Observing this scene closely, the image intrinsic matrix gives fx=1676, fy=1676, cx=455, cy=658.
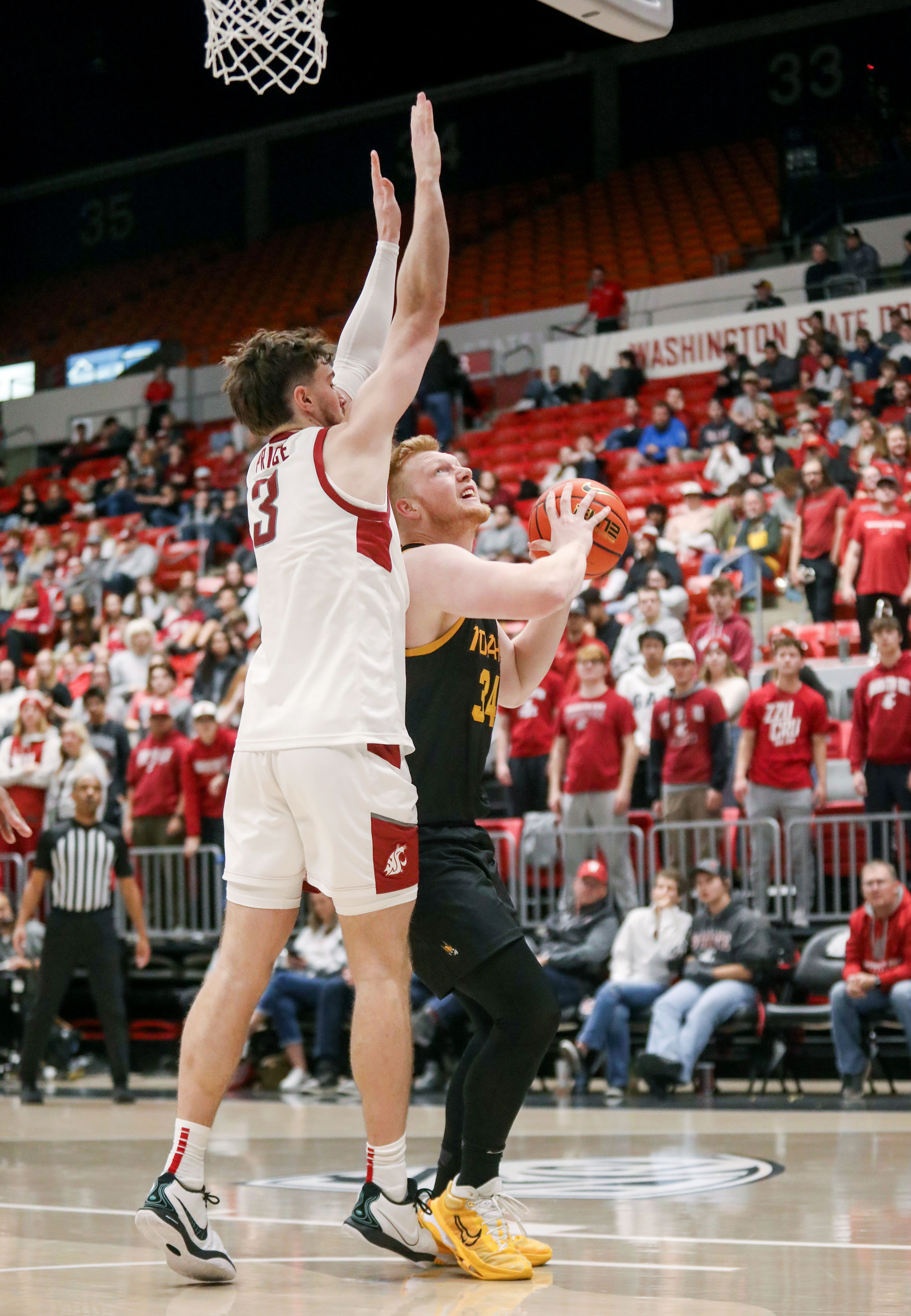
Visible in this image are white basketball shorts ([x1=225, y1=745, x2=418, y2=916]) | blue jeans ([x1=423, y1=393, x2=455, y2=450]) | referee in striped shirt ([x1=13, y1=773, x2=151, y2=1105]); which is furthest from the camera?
blue jeans ([x1=423, y1=393, x2=455, y2=450])

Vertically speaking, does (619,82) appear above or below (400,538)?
above

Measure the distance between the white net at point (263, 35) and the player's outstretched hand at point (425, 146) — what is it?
208cm

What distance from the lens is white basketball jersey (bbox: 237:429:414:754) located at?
433 centimetres

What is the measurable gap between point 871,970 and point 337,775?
20.6 feet

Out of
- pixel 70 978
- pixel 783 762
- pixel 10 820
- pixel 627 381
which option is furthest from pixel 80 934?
pixel 627 381

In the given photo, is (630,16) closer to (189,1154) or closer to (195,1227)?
(189,1154)

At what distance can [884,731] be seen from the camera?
11047 mm

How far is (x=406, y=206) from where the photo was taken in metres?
30.4

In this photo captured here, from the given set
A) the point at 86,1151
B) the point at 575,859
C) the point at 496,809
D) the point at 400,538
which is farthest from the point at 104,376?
the point at 400,538

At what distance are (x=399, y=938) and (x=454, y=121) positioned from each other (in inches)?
1112

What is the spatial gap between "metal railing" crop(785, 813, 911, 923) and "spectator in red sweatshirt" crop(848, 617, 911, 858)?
0.42ft

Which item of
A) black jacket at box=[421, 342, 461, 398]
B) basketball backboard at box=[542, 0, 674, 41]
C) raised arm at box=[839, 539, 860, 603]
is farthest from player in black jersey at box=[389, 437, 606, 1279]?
black jacket at box=[421, 342, 461, 398]

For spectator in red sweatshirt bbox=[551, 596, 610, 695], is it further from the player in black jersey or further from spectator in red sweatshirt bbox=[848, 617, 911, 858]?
the player in black jersey

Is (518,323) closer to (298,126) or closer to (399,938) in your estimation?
(298,126)
